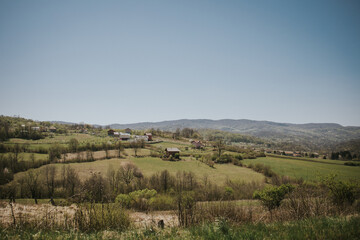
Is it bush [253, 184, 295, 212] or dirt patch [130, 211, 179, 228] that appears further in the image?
bush [253, 184, 295, 212]

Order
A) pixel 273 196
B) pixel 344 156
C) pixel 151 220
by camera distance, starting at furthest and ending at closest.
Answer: pixel 344 156
pixel 273 196
pixel 151 220

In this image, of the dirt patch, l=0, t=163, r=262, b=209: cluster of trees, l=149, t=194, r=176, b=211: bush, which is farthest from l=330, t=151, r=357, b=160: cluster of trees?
the dirt patch

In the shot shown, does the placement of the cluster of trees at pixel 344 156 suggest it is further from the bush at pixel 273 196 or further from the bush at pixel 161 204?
the bush at pixel 161 204

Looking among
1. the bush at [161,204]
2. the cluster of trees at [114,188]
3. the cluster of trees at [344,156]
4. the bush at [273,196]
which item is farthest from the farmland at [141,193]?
the cluster of trees at [344,156]

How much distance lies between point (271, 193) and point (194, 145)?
7902 cm

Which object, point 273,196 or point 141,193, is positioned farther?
point 141,193

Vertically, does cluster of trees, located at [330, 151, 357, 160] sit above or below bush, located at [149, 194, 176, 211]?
below

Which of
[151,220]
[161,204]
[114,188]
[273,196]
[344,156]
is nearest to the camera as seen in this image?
[151,220]

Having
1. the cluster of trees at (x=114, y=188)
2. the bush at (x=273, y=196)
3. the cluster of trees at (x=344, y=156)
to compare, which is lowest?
the cluster of trees at (x=344, y=156)

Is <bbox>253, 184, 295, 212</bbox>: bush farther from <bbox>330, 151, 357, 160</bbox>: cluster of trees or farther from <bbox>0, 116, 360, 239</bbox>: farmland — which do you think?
<bbox>330, 151, 357, 160</bbox>: cluster of trees

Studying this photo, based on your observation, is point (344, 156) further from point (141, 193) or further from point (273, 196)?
point (141, 193)

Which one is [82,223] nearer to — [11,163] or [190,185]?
[190,185]

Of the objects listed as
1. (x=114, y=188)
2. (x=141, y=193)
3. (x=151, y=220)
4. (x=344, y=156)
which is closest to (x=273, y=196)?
(x=151, y=220)

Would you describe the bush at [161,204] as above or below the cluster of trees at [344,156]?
above
